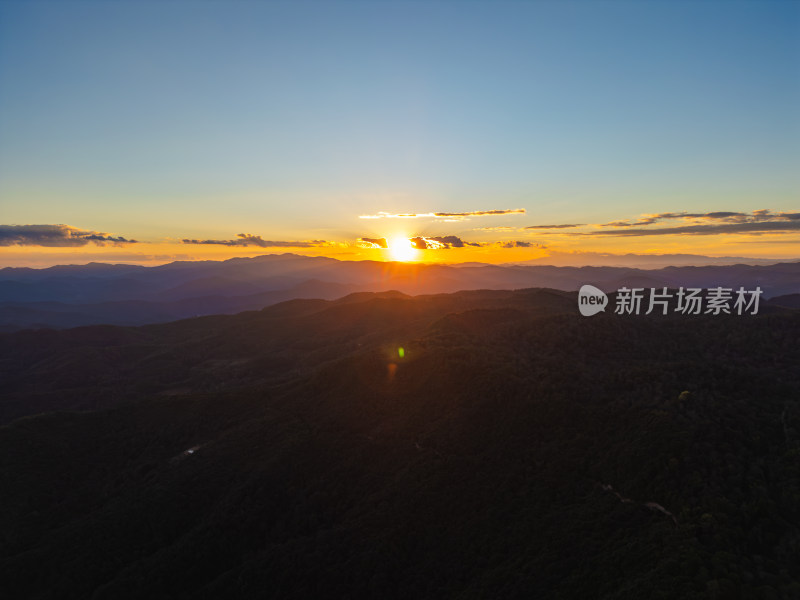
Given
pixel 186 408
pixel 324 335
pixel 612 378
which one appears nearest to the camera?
pixel 612 378

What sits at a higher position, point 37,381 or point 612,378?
point 612,378

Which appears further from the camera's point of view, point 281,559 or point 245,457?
point 245,457

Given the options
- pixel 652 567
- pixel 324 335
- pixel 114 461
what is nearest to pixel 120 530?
pixel 114 461

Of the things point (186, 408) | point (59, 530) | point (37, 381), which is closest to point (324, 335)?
point (186, 408)

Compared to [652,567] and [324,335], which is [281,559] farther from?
[324,335]

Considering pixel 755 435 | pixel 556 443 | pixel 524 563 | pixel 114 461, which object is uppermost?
pixel 755 435

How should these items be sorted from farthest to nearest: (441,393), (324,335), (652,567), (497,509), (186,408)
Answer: (324,335)
(186,408)
(441,393)
(497,509)
(652,567)

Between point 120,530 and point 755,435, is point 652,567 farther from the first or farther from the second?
point 120,530
